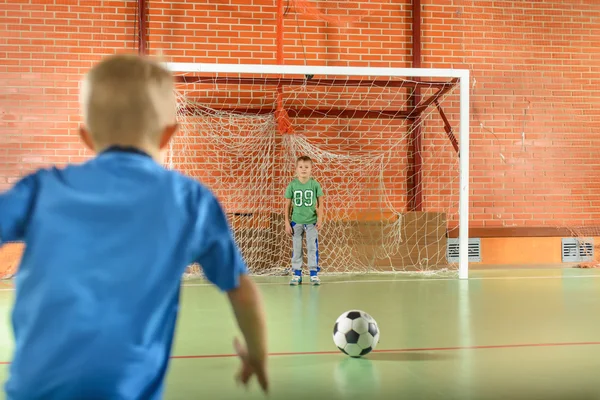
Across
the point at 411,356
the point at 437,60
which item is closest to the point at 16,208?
the point at 411,356

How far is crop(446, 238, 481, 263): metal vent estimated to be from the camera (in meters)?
9.34

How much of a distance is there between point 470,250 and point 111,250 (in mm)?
8960

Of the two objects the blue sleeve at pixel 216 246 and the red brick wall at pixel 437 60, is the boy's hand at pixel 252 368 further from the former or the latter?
the red brick wall at pixel 437 60

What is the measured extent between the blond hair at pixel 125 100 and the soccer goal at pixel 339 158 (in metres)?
7.22

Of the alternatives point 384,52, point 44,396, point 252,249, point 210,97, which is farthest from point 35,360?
point 384,52

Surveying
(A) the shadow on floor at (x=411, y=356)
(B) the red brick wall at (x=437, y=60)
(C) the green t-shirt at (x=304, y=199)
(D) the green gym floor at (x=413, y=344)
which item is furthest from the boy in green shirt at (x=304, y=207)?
(A) the shadow on floor at (x=411, y=356)

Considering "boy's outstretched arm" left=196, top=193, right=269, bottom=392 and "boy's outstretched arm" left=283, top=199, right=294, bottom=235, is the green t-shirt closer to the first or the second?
"boy's outstretched arm" left=283, top=199, right=294, bottom=235

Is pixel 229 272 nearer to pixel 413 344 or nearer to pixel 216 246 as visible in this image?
pixel 216 246

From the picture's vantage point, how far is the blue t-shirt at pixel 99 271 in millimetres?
971

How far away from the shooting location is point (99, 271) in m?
0.99

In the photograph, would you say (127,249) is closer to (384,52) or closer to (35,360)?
(35,360)

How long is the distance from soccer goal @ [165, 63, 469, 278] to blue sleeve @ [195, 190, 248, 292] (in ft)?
23.7

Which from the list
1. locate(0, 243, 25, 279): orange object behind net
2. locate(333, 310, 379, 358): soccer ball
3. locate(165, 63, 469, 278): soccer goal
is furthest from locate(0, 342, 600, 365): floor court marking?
locate(0, 243, 25, 279): orange object behind net

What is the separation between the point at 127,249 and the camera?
3.33ft
